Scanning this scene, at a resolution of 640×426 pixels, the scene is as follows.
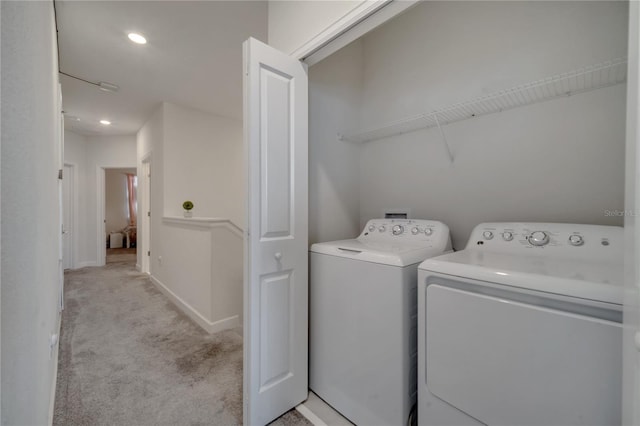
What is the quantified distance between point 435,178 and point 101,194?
20.4 feet

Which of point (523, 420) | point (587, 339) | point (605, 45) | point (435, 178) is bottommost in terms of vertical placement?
point (523, 420)

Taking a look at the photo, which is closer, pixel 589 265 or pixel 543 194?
pixel 589 265

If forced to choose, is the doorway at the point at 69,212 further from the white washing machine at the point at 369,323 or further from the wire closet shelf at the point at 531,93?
the wire closet shelf at the point at 531,93

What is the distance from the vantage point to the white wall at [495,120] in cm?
127

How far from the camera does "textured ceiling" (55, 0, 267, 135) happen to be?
1.95m

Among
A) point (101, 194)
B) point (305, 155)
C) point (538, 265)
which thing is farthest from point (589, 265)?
point (101, 194)

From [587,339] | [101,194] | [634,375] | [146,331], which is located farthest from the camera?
[101,194]

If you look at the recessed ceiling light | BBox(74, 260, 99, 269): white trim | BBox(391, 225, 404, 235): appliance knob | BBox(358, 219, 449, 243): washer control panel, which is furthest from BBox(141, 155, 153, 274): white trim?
BBox(391, 225, 404, 235): appliance knob

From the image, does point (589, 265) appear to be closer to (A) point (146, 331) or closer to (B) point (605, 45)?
(B) point (605, 45)

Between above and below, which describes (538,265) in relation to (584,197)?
below

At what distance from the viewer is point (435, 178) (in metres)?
1.83

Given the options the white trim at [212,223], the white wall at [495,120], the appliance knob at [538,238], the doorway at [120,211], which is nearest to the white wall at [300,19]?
the white wall at [495,120]

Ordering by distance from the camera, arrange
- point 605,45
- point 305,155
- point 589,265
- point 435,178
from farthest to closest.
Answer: point 435,178, point 305,155, point 605,45, point 589,265

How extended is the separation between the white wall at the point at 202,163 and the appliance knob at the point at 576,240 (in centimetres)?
394
